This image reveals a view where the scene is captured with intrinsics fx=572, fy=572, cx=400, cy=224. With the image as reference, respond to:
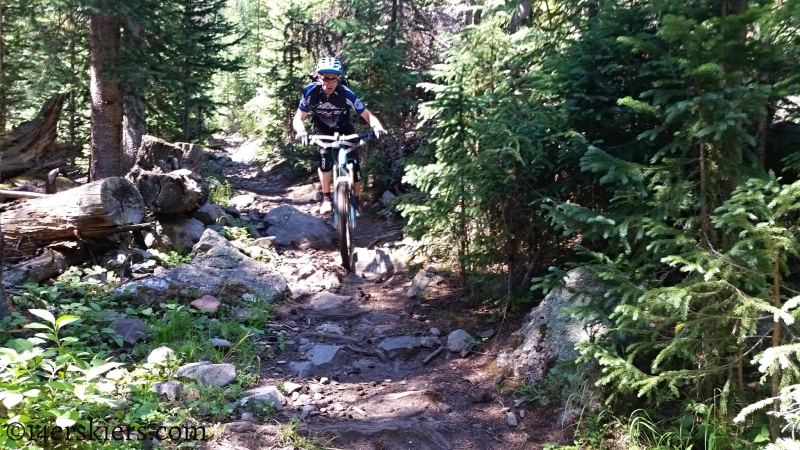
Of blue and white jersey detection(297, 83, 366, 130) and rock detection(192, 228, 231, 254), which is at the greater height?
blue and white jersey detection(297, 83, 366, 130)

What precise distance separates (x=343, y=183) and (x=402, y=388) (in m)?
3.52

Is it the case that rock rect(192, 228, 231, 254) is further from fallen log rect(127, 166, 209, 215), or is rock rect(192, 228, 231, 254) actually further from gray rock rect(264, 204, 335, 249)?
gray rock rect(264, 204, 335, 249)

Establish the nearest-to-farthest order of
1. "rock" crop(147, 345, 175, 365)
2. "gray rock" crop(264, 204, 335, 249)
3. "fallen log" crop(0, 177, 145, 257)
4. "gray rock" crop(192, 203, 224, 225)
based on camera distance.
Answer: "rock" crop(147, 345, 175, 365)
"fallen log" crop(0, 177, 145, 257)
"gray rock" crop(192, 203, 224, 225)
"gray rock" crop(264, 204, 335, 249)

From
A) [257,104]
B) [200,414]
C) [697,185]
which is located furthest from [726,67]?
[257,104]

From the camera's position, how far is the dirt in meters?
3.98

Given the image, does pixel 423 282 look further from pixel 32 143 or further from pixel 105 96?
pixel 32 143

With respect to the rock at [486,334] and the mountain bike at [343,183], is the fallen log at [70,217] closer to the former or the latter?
the mountain bike at [343,183]

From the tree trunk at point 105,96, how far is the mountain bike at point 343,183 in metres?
4.23

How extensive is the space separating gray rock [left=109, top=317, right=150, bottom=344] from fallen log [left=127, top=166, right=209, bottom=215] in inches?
136

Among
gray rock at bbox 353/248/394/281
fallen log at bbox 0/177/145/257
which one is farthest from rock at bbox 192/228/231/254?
gray rock at bbox 353/248/394/281

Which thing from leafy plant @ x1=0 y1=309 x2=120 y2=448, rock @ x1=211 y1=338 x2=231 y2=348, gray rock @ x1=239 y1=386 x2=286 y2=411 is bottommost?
gray rock @ x1=239 y1=386 x2=286 y2=411

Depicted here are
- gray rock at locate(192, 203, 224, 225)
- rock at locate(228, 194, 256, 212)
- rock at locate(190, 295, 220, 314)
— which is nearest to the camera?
rock at locate(190, 295, 220, 314)

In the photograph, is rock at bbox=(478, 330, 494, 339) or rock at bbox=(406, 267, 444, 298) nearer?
rock at bbox=(478, 330, 494, 339)

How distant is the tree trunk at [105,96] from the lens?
947 cm
